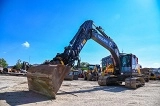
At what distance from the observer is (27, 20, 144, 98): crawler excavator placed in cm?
934

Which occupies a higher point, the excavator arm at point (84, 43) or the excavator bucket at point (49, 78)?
the excavator arm at point (84, 43)

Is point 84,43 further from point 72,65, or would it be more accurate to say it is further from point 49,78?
point 49,78

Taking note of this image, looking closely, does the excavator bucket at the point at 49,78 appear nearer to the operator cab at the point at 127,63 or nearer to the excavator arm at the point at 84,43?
the excavator arm at the point at 84,43

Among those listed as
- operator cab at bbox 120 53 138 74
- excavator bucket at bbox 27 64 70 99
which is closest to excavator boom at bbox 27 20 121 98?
excavator bucket at bbox 27 64 70 99

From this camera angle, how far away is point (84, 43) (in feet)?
43.4

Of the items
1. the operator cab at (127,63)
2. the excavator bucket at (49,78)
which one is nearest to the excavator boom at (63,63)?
the excavator bucket at (49,78)

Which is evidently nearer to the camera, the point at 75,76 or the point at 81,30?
the point at 81,30

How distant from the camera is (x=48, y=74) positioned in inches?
360

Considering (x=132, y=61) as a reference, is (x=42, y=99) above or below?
below

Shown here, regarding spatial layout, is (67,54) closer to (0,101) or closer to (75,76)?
(0,101)

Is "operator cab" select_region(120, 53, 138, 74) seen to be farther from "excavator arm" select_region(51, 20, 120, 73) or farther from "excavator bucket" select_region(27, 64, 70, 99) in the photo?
"excavator bucket" select_region(27, 64, 70, 99)

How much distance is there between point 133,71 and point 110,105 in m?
9.55

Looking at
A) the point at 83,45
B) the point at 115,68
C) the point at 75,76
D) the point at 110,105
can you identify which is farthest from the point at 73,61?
the point at 75,76

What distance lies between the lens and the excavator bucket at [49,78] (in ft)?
30.0
